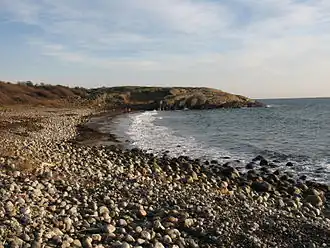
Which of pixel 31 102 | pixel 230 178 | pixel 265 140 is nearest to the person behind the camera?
pixel 230 178

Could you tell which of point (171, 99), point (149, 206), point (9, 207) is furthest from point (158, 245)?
point (171, 99)

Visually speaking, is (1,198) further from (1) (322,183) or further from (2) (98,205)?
(1) (322,183)

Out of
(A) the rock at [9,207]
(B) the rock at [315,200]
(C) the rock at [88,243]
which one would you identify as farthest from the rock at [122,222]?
(B) the rock at [315,200]

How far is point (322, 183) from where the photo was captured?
16.7 m

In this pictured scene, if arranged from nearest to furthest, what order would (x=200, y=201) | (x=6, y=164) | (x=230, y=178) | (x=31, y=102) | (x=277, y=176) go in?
(x=200, y=201) → (x=6, y=164) → (x=230, y=178) → (x=277, y=176) → (x=31, y=102)

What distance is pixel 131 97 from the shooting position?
114938 millimetres

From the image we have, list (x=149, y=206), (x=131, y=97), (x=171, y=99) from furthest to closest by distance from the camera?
(x=131, y=97)
(x=171, y=99)
(x=149, y=206)

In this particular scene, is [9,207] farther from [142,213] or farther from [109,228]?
[142,213]

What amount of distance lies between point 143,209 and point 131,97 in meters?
106

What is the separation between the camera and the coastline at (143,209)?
25.2ft

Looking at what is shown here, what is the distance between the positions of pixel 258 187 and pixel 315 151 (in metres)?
A: 13.1

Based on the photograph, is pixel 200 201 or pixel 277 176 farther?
pixel 277 176

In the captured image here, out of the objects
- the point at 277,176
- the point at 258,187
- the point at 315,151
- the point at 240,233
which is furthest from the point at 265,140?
the point at 240,233

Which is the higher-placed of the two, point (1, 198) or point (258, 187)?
point (1, 198)
